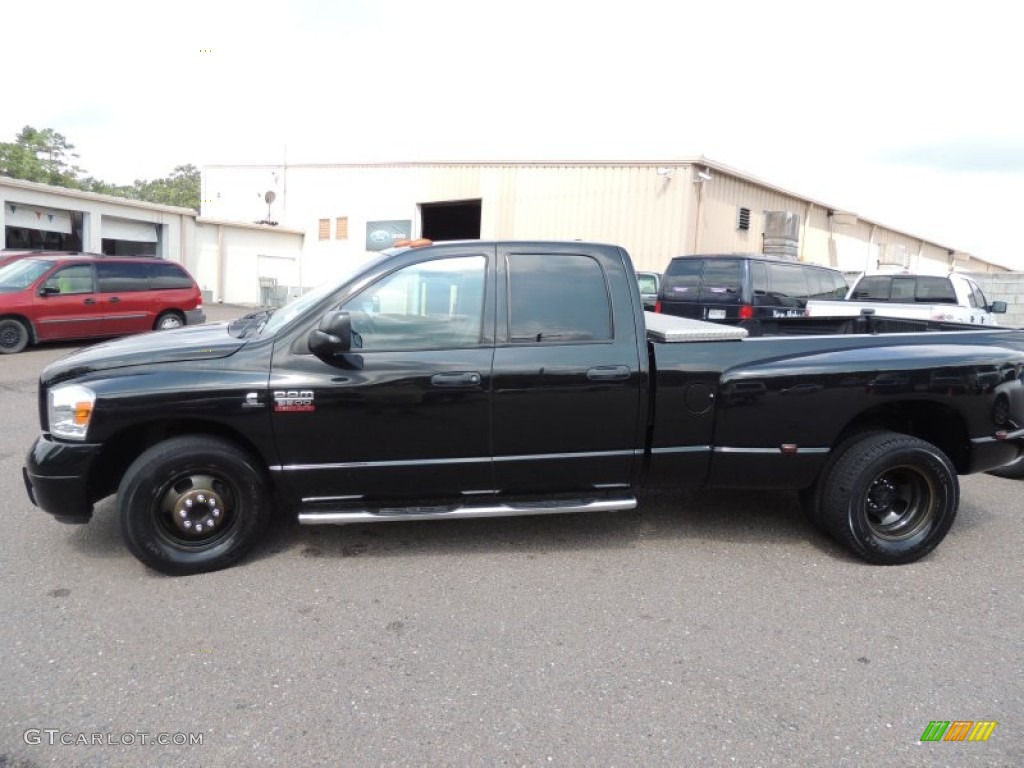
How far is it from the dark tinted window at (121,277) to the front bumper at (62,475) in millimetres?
10339

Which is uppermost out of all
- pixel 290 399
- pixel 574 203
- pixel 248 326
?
pixel 574 203

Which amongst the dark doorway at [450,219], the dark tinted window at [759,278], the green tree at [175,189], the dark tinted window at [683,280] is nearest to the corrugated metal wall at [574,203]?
the dark doorway at [450,219]

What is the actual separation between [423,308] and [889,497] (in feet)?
10.1

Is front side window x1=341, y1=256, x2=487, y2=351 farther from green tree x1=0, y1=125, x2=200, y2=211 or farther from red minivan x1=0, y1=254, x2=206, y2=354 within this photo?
green tree x1=0, y1=125, x2=200, y2=211

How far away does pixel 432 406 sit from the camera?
12.9 ft

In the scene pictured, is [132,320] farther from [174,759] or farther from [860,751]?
[860,751]

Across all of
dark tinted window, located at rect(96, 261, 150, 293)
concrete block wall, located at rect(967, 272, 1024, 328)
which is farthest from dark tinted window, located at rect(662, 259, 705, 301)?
concrete block wall, located at rect(967, 272, 1024, 328)

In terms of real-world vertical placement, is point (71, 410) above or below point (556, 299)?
below

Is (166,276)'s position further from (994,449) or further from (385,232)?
(994,449)

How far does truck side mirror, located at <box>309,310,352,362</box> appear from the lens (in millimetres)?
3697

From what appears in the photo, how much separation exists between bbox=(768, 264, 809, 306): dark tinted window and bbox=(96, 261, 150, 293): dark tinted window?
36.8 feet

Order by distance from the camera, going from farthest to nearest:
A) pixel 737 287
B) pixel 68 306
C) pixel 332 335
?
pixel 68 306 → pixel 737 287 → pixel 332 335

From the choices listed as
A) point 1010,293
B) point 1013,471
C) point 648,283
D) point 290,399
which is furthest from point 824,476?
point 1010,293

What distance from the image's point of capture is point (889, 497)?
439 cm
